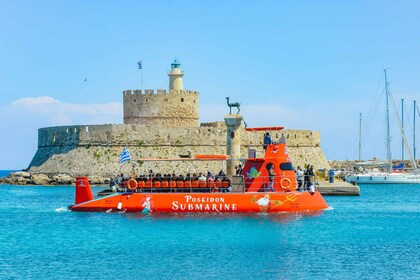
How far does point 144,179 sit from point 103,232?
3796 mm

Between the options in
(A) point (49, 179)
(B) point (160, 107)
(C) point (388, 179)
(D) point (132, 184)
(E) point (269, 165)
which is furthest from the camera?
(C) point (388, 179)

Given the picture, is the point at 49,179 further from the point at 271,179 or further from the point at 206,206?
the point at 271,179

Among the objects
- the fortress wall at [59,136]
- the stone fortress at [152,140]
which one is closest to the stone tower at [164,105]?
the stone fortress at [152,140]

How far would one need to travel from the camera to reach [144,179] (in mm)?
27484

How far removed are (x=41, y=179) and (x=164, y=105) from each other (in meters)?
10.9

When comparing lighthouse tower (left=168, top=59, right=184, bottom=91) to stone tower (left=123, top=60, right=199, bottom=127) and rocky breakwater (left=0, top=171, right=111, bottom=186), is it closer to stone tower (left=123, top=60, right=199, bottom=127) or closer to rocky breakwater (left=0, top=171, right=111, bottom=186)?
stone tower (left=123, top=60, right=199, bottom=127)

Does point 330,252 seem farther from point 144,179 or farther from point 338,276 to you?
point 144,179

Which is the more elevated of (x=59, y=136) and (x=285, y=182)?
(x=59, y=136)

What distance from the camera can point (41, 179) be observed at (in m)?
58.3

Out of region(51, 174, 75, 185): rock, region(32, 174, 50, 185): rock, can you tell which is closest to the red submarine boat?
region(51, 174, 75, 185): rock

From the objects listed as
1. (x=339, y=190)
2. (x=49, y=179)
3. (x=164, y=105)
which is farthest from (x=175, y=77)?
(x=339, y=190)

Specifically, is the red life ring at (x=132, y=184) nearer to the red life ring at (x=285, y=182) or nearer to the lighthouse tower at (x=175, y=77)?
the red life ring at (x=285, y=182)

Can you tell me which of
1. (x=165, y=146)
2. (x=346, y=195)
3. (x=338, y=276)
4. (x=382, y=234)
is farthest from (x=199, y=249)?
(x=165, y=146)

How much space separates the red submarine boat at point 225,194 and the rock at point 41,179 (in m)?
31.0
